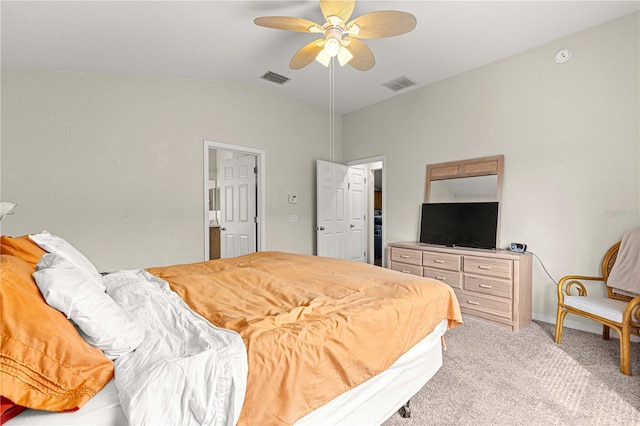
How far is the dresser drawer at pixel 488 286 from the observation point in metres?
2.96

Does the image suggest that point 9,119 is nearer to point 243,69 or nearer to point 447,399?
point 243,69

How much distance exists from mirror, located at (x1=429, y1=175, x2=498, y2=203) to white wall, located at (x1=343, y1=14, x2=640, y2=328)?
16 cm

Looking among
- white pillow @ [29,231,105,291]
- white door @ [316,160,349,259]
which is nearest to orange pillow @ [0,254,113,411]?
white pillow @ [29,231,105,291]

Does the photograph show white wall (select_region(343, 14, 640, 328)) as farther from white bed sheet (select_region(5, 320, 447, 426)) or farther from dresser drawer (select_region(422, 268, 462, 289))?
white bed sheet (select_region(5, 320, 447, 426))

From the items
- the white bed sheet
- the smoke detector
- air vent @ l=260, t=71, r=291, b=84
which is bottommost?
the white bed sheet

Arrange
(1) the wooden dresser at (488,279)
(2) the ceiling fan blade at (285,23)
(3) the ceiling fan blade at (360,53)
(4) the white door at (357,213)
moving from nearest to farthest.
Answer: (2) the ceiling fan blade at (285,23), (3) the ceiling fan blade at (360,53), (1) the wooden dresser at (488,279), (4) the white door at (357,213)

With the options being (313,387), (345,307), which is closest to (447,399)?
(345,307)

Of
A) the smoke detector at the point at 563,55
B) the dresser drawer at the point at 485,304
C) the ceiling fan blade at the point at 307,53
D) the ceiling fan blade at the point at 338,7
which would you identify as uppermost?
the smoke detector at the point at 563,55

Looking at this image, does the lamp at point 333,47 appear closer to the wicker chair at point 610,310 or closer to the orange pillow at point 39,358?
the orange pillow at point 39,358

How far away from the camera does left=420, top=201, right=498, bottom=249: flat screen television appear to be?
346cm

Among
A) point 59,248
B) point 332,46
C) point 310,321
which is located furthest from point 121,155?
point 310,321

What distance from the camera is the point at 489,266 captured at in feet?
10.1

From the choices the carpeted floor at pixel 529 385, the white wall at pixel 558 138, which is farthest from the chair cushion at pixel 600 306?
the white wall at pixel 558 138

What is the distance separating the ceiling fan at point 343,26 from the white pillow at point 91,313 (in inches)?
77.7
